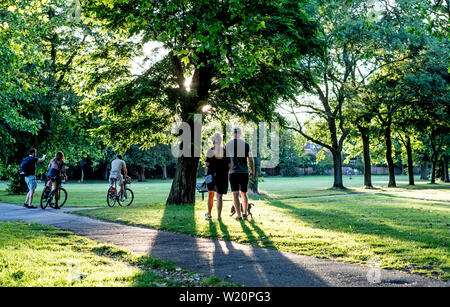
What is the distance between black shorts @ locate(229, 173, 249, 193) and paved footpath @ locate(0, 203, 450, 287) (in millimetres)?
2101

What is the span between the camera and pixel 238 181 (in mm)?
9102

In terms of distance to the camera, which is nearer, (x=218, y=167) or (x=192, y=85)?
(x=218, y=167)

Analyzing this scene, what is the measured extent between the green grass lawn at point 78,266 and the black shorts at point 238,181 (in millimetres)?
3583

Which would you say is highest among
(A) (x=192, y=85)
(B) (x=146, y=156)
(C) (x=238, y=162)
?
(A) (x=192, y=85)

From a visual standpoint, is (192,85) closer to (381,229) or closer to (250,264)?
(381,229)

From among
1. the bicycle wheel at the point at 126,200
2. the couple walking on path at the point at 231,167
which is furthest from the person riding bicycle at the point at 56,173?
the couple walking on path at the point at 231,167

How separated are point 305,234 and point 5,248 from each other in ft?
17.0

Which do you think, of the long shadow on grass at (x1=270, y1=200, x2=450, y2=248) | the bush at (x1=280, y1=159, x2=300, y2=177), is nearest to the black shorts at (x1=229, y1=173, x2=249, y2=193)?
the long shadow on grass at (x1=270, y1=200, x2=450, y2=248)

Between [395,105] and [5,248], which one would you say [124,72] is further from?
[395,105]

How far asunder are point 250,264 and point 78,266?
220cm

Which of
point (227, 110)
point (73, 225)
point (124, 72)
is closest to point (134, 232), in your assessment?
point (73, 225)

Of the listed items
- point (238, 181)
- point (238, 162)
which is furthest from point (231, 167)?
Result: point (238, 181)

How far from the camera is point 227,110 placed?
13578 mm

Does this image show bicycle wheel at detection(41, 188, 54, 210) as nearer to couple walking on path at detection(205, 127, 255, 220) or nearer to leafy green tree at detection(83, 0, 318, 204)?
leafy green tree at detection(83, 0, 318, 204)
